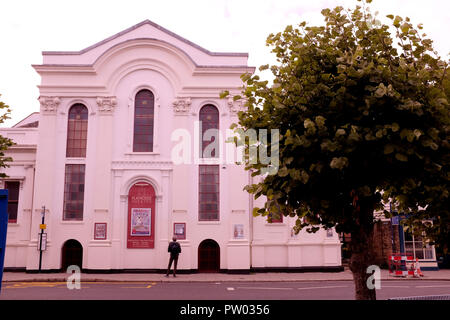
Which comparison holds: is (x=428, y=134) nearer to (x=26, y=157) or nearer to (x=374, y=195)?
(x=374, y=195)

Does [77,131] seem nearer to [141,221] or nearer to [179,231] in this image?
[141,221]

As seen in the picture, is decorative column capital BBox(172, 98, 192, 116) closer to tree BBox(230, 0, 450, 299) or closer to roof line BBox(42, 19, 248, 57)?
roof line BBox(42, 19, 248, 57)

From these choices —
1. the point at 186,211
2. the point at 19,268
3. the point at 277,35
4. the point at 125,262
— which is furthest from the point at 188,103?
the point at 277,35

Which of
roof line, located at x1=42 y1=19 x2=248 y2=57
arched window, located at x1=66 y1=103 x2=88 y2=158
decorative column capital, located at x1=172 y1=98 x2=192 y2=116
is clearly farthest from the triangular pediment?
arched window, located at x1=66 y1=103 x2=88 y2=158

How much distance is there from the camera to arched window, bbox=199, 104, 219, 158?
22.8 meters

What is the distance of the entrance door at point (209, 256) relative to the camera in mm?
22234

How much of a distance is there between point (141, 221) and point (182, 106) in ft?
20.6

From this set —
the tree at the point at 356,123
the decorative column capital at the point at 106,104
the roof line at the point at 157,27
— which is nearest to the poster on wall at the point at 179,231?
the decorative column capital at the point at 106,104

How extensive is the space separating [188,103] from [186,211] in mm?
5605

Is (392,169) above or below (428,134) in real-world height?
below

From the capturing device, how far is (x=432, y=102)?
5.91 m

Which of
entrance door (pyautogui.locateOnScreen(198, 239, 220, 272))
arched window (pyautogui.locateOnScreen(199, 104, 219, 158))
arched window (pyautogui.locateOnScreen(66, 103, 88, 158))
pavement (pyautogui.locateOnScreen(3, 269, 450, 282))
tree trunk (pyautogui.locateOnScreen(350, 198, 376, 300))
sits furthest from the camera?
arched window (pyautogui.locateOnScreen(66, 103, 88, 158))

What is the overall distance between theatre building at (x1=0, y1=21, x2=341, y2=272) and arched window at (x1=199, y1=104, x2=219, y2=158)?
61mm

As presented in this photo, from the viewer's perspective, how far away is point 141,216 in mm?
22297
